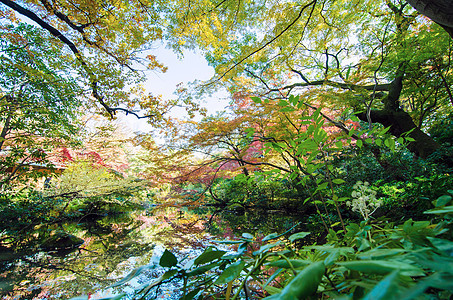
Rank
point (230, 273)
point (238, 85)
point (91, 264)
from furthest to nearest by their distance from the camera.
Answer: point (238, 85)
point (91, 264)
point (230, 273)

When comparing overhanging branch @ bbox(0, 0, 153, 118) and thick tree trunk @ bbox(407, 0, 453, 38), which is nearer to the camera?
thick tree trunk @ bbox(407, 0, 453, 38)

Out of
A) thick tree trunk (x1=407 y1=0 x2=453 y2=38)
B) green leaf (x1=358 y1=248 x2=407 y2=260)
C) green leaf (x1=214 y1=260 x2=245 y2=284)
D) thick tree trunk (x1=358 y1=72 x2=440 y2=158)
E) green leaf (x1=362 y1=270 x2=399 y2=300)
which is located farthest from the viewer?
thick tree trunk (x1=358 y1=72 x2=440 y2=158)

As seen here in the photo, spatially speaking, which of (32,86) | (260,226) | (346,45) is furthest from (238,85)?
(32,86)

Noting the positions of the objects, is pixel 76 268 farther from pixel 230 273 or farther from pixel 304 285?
pixel 304 285

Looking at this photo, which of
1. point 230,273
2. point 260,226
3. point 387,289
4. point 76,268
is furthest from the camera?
point 260,226

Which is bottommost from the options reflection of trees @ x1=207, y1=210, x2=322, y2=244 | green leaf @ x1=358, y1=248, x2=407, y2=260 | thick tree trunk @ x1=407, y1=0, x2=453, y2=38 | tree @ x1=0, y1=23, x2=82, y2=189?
reflection of trees @ x1=207, y1=210, x2=322, y2=244

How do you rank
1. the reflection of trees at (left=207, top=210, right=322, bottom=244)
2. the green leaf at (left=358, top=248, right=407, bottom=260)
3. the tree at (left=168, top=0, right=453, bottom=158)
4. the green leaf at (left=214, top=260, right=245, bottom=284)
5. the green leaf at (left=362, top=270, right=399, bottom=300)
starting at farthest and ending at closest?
the reflection of trees at (left=207, top=210, right=322, bottom=244) → the tree at (left=168, top=0, right=453, bottom=158) → the green leaf at (left=214, top=260, right=245, bottom=284) → the green leaf at (left=358, top=248, right=407, bottom=260) → the green leaf at (left=362, top=270, right=399, bottom=300)

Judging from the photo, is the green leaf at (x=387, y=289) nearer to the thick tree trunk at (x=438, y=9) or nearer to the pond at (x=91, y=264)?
the thick tree trunk at (x=438, y=9)

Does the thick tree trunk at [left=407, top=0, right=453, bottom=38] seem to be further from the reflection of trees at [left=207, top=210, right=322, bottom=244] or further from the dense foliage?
the reflection of trees at [left=207, top=210, right=322, bottom=244]

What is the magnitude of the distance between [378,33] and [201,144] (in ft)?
13.4

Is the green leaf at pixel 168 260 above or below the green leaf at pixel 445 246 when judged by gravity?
below

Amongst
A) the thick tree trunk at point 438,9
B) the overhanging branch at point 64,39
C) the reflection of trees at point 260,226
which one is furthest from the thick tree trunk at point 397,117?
the overhanging branch at point 64,39

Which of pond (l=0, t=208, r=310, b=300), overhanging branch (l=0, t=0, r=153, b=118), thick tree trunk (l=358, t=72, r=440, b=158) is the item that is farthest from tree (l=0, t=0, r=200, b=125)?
thick tree trunk (l=358, t=72, r=440, b=158)

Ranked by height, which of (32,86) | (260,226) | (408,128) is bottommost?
(260,226)
